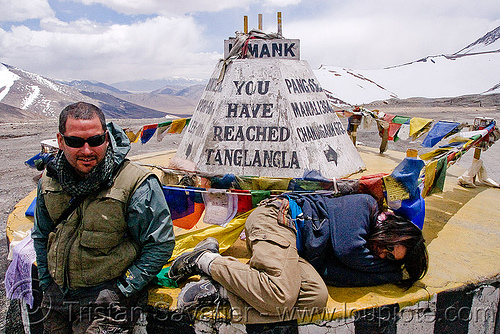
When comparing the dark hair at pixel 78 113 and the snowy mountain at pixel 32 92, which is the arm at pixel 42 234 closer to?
the dark hair at pixel 78 113

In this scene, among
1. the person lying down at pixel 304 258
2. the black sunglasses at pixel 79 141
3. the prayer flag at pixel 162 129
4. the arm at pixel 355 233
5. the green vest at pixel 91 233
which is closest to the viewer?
the black sunglasses at pixel 79 141

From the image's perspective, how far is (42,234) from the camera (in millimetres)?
2176

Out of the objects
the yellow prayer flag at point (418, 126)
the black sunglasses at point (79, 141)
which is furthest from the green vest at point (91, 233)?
the yellow prayer flag at point (418, 126)

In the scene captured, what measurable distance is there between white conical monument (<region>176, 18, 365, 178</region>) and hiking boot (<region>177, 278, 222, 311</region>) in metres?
1.89

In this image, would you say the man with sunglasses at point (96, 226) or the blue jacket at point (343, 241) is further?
the blue jacket at point (343, 241)

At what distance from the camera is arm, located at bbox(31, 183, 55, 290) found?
6.96 feet

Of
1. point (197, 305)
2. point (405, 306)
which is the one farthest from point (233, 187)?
point (405, 306)

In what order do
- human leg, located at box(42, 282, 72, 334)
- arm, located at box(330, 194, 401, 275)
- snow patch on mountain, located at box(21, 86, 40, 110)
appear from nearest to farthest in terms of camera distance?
human leg, located at box(42, 282, 72, 334) < arm, located at box(330, 194, 401, 275) < snow patch on mountain, located at box(21, 86, 40, 110)

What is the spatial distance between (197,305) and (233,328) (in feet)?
0.86

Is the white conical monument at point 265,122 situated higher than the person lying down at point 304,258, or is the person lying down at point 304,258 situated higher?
the white conical monument at point 265,122

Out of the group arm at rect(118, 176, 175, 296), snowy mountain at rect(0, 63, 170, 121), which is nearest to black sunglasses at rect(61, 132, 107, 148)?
arm at rect(118, 176, 175, 296)

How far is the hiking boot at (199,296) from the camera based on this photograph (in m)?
2.26

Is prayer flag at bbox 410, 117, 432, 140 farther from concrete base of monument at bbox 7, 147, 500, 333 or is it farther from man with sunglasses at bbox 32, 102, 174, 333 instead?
man with sunglasses at bbox 32, 102, 174, 333

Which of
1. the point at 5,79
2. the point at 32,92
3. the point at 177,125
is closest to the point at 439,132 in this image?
the point at 177,125
